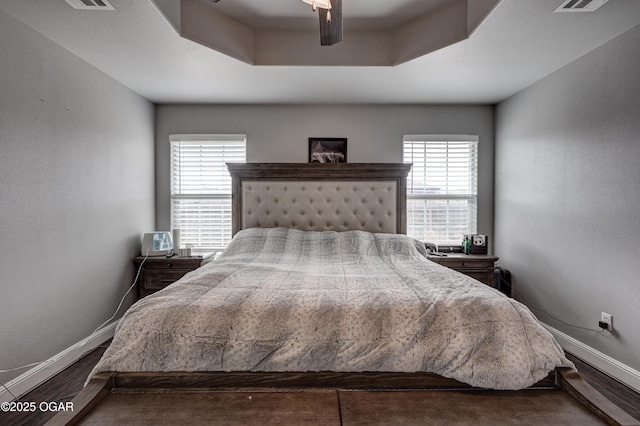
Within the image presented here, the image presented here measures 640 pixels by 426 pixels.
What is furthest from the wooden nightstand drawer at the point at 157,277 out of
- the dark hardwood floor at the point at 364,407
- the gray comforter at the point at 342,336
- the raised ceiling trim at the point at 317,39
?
the raised ceiling trim at the point at 317,39

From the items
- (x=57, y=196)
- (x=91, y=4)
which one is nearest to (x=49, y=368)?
(x=57, y=196)

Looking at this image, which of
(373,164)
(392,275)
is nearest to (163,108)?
(373,164)

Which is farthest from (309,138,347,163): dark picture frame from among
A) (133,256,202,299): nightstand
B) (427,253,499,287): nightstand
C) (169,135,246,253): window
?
(133,256,202,299): nightstand

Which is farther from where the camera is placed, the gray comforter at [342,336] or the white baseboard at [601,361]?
the white baseboard at [601,361]

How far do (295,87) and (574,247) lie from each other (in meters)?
3.20

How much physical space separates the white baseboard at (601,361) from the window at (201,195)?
3.86 meters

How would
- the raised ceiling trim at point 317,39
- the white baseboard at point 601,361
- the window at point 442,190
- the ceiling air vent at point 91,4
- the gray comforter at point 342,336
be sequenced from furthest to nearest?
the window at point 442,190, the raised ceiling trim at point 317,39, the white baseboard at point 601,361, the ceiling air vent at point 91,4, the gray comforter at point 342,336

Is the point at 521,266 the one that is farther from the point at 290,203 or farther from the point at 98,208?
the point at 98,208

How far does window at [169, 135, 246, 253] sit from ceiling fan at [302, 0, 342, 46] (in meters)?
2.53

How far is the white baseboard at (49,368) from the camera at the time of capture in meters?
2.11

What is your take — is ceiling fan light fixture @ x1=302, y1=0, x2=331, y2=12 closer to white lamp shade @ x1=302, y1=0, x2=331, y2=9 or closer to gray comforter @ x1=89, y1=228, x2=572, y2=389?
white lamp shade @ x1=302, y1=0, x2=331, y2=9

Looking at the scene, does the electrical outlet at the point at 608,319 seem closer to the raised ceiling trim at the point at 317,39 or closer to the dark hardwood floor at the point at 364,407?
the dark hardwood floor at the point at 364,407

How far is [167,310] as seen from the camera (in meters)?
1.53

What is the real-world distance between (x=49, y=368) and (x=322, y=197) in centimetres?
293
